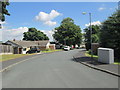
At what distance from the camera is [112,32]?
64.2 ft

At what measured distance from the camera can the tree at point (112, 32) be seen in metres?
19.2

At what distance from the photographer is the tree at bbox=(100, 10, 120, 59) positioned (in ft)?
62.9

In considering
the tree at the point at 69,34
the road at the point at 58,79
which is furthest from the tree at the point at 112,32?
the tree at the point at 69,34

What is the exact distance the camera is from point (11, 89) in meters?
6.91

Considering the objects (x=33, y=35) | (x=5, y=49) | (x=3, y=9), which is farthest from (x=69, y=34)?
(x=3, y=9)

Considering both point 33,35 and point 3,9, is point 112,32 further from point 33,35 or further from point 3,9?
point 33,35

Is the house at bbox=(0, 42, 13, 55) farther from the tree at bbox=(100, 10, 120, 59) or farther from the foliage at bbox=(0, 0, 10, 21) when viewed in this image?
the tree at bbox=(100, 10, 120, 59)

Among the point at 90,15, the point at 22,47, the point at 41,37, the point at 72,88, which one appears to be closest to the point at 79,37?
the point at 41,37

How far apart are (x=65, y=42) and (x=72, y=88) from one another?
73.8 metres

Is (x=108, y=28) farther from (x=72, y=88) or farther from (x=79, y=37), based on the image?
(x=79, y=37)

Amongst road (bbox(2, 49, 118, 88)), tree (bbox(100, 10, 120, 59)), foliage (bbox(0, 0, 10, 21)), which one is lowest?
road (bbox(2, 49, 118, 88))

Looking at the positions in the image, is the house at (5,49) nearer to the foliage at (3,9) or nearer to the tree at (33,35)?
the foliage at (3,9)

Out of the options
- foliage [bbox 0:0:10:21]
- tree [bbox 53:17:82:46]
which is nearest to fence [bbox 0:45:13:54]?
foliage [bbox 0:0:10:21]

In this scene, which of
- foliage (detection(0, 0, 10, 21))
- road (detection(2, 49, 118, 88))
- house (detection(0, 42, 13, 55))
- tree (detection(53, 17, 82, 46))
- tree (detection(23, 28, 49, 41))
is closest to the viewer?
road (detection(2, 49, 118, 88))
